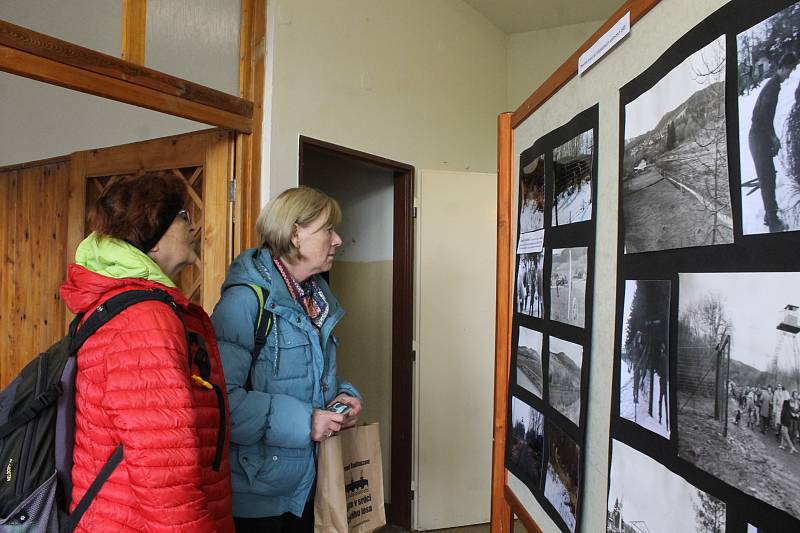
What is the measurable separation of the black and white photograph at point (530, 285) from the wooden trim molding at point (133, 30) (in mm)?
1436

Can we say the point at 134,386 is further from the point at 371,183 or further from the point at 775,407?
the point at 371,183

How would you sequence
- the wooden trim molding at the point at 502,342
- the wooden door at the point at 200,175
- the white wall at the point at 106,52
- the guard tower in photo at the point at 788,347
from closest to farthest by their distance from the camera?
the guard tower in photo at the point at 788,347 < the wooden trim molding at the point at 502,342 < the white wall at the point at 106,52 < the wooden door at the point at 200,175

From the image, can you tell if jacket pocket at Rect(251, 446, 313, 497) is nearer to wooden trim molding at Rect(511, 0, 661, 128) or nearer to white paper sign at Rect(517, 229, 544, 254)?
white paper sign at Rect(517, 229, 544, 254)

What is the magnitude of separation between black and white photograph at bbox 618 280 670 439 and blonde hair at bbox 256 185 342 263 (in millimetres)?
1069

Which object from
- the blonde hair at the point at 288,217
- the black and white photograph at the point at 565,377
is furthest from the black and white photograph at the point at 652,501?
the blonde hair at the point at 288,217

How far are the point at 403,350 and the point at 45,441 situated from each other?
2341mm

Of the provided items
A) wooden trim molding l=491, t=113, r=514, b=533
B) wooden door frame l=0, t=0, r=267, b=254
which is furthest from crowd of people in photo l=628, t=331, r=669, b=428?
wooden door frame l=0, t=0, r=267, b=254

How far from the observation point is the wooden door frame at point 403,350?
11.0 feet

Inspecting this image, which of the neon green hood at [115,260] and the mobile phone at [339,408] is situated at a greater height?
the neon green hood at [115,260]

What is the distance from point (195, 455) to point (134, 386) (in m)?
0.17

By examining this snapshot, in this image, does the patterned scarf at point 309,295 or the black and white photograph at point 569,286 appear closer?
the black and white photograph at point 569,286

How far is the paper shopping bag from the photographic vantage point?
162 cm

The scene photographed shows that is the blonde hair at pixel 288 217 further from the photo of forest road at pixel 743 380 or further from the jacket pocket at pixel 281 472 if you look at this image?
the photo of forest road at pixel 743 380

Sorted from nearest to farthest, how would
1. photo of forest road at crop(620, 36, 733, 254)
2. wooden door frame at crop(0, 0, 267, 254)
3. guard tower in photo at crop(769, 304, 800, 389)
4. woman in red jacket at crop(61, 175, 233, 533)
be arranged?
guard tower in photo at crop(769, 304, 800, 389) < photo of forest road at crop(620, 36, 733, 254) < woman in red jacket at crop(61, 175, 233, 533) < wooden door frame at crop(0, 0, 267, 254)
